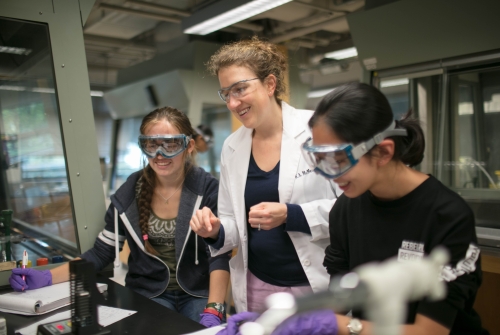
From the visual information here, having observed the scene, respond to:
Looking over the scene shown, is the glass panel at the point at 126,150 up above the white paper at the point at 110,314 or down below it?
above

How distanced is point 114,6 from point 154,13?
21.9 inches

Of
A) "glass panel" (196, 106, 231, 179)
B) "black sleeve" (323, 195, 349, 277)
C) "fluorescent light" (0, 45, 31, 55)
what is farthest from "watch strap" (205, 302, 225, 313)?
"glass panel" (196, 106, 231, 179)

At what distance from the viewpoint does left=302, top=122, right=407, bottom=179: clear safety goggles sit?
1.14m

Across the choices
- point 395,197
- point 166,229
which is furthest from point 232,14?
point 395,197

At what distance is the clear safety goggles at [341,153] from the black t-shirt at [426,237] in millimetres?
177

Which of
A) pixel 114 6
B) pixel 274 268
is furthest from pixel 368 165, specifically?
pixel 114 6

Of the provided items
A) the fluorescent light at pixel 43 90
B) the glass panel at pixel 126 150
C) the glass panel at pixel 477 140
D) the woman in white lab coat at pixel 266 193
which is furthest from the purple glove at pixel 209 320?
the glass panel at pixel 126 150

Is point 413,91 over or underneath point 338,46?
underneath

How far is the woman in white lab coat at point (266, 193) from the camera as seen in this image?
1694mm

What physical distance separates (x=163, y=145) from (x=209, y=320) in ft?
2.67

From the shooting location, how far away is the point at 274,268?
1766 mm

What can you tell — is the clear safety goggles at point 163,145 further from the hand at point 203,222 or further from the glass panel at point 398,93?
the glass panel at point 398,93

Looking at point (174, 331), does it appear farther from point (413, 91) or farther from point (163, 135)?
point (413, 91)

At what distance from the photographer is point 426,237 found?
3.73ft
